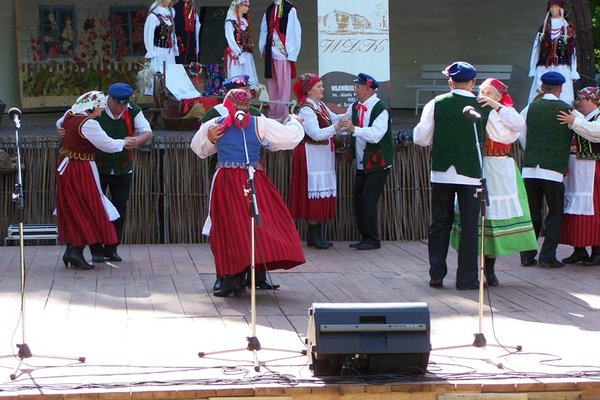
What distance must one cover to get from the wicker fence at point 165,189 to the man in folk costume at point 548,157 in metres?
1.80

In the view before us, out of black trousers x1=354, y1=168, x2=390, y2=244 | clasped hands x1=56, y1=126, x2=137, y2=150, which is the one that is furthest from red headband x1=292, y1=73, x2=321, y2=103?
clasped hands x1=56, y1=126, x2=137, y2=150

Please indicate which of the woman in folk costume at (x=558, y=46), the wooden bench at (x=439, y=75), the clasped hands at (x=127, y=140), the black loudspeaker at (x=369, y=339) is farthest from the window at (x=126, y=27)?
the black loudspeaker at (x=369, y=339)

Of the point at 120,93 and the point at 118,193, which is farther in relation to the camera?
the point at 118,193

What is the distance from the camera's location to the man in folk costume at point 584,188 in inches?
367

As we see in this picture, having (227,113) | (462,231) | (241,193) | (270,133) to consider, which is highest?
(227,113)

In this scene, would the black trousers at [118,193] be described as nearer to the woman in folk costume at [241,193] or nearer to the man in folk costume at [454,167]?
the woman in folk costume at [241,193]

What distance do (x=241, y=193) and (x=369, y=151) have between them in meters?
2.68

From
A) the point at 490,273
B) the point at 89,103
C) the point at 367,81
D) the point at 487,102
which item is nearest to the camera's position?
the point at 487,102

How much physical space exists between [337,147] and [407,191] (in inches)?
33.7

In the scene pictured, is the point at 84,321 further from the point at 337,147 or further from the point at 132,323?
the point at 337,147

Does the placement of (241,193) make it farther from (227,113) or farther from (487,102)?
(487,102)

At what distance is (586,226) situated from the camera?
30.7 ft

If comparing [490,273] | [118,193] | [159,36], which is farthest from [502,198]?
[159,36]

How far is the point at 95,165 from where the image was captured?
30.1ft
